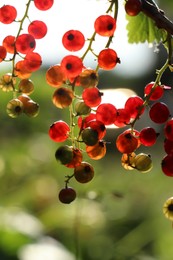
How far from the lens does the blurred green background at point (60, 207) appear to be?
1889 millimetres

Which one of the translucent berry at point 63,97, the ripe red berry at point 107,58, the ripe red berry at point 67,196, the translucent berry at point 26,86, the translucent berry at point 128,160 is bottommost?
the ripe red berry at point 67,196

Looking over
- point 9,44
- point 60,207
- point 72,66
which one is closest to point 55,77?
point 72,66

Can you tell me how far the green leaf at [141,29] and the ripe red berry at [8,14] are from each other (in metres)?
0.33

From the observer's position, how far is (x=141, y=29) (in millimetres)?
1285

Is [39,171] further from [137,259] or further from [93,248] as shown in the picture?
[137,259]

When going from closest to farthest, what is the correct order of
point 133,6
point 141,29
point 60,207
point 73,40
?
point 133,6 → point 73,40 → point 141,29 → point 60,207

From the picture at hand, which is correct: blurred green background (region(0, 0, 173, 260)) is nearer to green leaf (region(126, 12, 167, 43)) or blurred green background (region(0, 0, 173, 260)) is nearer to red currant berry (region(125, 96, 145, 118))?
green leaf (region(126, 12, 167, 43))

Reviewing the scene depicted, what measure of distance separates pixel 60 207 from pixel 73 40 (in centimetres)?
162

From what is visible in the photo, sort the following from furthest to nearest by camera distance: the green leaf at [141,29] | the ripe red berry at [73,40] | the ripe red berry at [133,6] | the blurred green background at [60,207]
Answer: the blurred green background at [60,207], the green leaf at [141,29], the ripe red berry at [73,40], the ripe red berry at [133,6]

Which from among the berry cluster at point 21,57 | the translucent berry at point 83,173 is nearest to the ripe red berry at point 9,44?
the berry cluster at point 21,57

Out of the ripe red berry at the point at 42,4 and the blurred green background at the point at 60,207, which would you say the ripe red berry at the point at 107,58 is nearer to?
the ripe red berry at the point at 42,4

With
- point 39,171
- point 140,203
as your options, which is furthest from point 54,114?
point 140,203

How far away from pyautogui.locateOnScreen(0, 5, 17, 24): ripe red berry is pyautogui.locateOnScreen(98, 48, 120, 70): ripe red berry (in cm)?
20

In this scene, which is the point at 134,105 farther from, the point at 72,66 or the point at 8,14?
the point at 8,14
